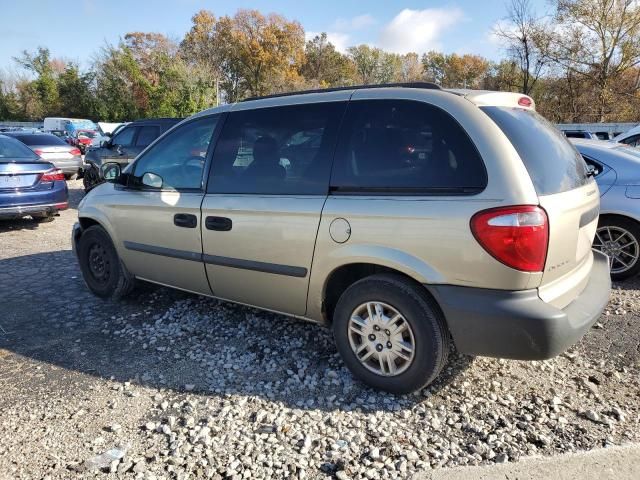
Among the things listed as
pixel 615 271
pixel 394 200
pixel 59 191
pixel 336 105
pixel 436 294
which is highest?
pixel 336 105

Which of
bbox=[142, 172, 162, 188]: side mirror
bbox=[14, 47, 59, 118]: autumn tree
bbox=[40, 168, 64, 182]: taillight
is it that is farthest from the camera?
bbox=[14, 47, 59, 118]: autumn tree

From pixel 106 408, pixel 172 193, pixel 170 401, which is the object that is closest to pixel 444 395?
pixel 170 401

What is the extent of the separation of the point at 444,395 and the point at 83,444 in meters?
2.18

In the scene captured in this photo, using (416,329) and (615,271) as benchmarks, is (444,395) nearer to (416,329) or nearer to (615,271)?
(416,329)

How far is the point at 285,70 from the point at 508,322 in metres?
56.5

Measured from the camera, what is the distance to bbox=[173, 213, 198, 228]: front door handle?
3773 mm

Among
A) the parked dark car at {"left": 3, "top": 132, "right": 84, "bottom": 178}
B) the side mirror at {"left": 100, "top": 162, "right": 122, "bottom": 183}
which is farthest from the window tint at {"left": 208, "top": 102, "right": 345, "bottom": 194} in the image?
the parked dark car at {"left": 3, "top": 132, "right": 84, "bottom": 178}

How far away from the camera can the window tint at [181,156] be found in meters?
3.91

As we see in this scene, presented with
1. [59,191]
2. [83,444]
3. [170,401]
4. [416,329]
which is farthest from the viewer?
[59,191]

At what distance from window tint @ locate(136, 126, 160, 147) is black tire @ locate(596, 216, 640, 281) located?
8.75m

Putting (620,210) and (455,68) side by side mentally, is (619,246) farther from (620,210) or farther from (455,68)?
(455,68)

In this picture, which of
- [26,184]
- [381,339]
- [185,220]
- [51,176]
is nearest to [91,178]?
[51,176]

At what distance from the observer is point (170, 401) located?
3.05 metres

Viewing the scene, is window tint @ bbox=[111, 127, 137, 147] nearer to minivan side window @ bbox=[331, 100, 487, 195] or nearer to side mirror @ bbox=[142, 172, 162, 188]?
side mirror @ bbox=[142, 172, 162, 188]
